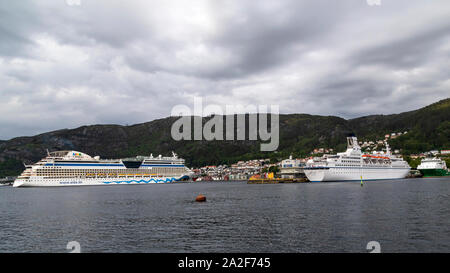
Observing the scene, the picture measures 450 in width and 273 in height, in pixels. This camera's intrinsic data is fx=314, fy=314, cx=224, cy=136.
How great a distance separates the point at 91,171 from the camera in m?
132

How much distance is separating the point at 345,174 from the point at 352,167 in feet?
13.9

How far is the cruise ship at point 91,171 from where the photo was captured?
400 ft

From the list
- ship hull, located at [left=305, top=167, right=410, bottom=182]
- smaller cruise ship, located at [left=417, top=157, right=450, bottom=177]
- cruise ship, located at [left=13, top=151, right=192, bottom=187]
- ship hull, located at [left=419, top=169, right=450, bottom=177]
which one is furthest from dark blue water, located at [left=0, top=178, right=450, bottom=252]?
ship hull, located at [left=419, top=169, right=450, bottom=177]

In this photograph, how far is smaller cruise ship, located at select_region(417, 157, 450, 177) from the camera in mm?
136875

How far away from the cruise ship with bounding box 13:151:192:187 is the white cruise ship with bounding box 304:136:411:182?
75831mm

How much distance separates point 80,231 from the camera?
28359mm

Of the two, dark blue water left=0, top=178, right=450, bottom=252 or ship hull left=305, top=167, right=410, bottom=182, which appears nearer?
dark blue water left=0, top=178, right=450, bottom=252

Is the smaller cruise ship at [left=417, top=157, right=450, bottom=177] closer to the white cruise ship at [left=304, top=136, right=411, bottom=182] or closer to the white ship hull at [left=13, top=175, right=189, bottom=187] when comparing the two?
the white cruise ship at [left=304, top=136, right=411, bottom=182]

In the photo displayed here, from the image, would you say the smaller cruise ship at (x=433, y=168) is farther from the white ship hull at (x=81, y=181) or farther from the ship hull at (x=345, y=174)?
the white ship hull at (x=81, y=181)

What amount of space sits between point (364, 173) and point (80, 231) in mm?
109351

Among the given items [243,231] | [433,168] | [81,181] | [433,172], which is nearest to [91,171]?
[81,181]

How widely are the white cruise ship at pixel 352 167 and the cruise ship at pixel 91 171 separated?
75831 millimetres

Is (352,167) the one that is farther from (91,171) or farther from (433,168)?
(91,171)
